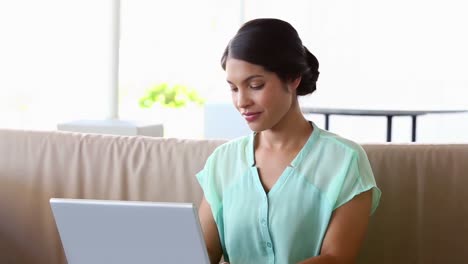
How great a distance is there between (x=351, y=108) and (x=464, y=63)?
98.4 inches

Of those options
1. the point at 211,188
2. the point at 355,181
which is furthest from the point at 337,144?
the point at 211,188

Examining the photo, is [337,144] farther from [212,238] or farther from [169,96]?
[169,96]

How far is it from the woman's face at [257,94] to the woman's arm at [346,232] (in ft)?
0.75

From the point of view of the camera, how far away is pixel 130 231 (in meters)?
1.42

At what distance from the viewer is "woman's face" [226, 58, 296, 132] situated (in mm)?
1664

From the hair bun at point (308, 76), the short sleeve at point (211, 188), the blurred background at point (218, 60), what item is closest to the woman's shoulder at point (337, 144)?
the hair bun at point (308, 76)

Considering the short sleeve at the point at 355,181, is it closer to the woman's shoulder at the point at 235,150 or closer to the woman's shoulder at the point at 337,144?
the woman's shoulder at the point at 337,144

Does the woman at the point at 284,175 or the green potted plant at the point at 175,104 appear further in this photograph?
the green potted plant at the point at 175,104

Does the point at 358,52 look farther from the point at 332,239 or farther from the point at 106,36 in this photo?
the point at 332,239

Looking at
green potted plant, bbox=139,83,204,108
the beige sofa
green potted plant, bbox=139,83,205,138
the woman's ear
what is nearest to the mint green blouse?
the woman's ear

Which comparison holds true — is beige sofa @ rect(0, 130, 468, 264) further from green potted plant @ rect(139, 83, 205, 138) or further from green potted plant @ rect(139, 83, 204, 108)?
green potted plant @ rect(139, 83, 204, 108)

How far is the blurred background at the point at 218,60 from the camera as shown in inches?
212

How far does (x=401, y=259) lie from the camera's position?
6.59ft

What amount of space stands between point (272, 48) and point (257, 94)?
3.8 inches
